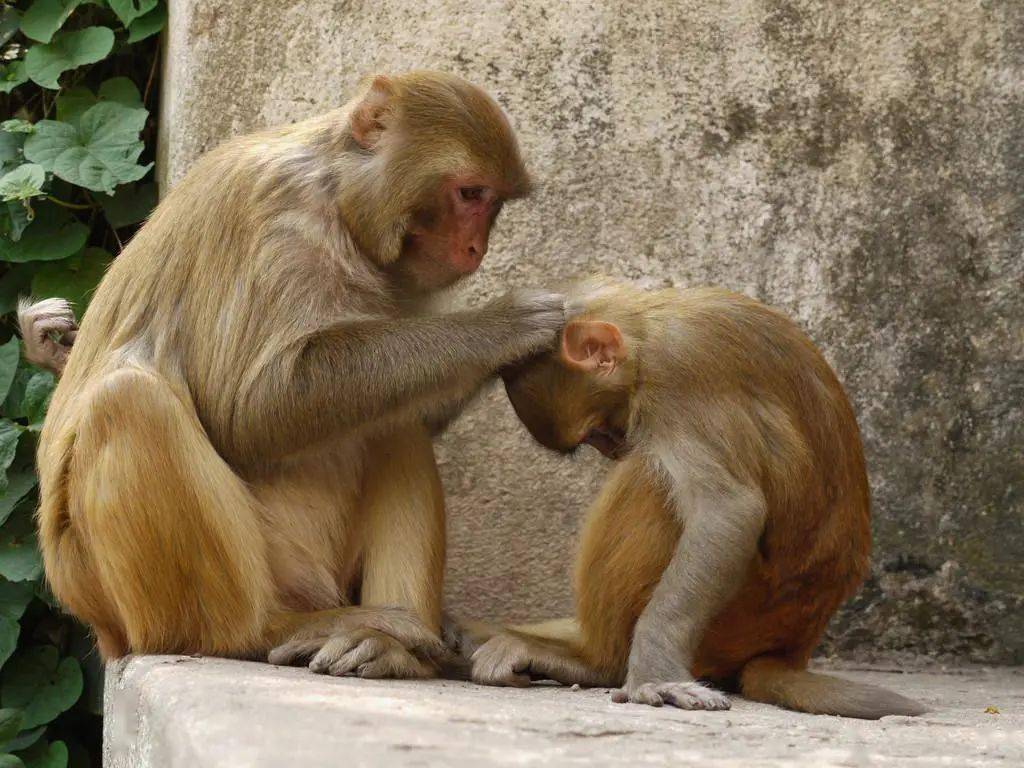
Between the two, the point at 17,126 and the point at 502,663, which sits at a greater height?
the point at 17,126

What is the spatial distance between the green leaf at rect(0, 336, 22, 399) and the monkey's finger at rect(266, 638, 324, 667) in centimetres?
251

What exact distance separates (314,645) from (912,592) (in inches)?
106

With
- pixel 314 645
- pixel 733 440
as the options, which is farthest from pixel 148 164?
Answer: pixel 733 440

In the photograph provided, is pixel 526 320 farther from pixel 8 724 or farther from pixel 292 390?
pixel 8 724

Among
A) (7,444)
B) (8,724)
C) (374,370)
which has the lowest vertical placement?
(8,724)

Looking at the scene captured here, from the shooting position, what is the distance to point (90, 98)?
6992 millimetres

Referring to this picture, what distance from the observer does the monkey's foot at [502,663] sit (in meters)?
5.06

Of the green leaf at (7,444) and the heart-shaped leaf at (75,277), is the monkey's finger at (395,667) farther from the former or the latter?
the heart-shaped leaf at (75,277)

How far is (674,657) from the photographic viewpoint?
4555 mm

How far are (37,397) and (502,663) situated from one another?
2872 mm

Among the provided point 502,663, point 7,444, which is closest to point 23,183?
point 7,444

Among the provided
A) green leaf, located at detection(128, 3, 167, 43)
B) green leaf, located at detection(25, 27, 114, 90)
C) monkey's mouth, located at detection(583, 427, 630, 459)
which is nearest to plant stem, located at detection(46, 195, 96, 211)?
green leaf, located at detection(25, 27, 114, 90)

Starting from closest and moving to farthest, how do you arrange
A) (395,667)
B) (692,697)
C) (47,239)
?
(692,697), (395,667), (47,239)

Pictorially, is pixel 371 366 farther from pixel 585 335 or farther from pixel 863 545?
pixel 863 545
